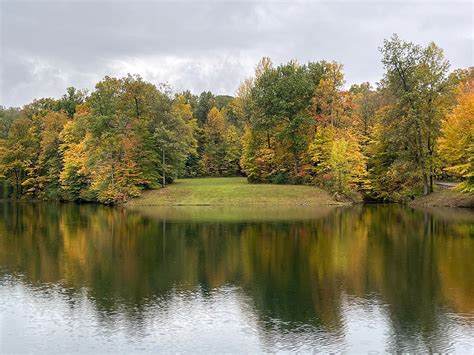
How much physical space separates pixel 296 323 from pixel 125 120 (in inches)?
2052

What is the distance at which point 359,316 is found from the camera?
14.5 meters

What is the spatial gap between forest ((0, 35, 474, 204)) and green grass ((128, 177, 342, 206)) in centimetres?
193

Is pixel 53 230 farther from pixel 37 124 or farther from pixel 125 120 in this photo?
pixel 37 124

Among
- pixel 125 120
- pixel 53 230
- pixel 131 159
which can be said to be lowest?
pixel 53 230

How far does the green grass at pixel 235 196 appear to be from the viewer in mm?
54500

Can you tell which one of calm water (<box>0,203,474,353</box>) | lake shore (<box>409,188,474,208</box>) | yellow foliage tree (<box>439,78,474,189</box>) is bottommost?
calm water (<box>0,203,474,353</box>)

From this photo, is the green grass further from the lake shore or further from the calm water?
the calm water

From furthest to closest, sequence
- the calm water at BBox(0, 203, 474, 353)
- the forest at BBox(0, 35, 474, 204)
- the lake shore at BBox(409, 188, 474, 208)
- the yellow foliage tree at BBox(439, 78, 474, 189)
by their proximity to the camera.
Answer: the forest at BBox(0, 35, 474, 204) → the lake shore at BBox(409, 188, 474, 208) → the yellow foliage tree at BBox(439, 78, 474, 189) → the calm water at BBox(0, 203, 474, 353)

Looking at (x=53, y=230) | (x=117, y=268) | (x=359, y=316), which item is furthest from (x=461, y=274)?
(x=53, y=230)

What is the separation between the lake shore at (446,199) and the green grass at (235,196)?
8.66 m

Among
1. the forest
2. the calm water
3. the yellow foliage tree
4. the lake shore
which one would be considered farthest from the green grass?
the calm water

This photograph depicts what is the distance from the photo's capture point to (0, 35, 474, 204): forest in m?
52.2

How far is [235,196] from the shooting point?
56562mm

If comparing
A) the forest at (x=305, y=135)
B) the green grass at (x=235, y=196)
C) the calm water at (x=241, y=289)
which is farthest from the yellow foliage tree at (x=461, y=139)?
the calm water at (x=241, y=289)
